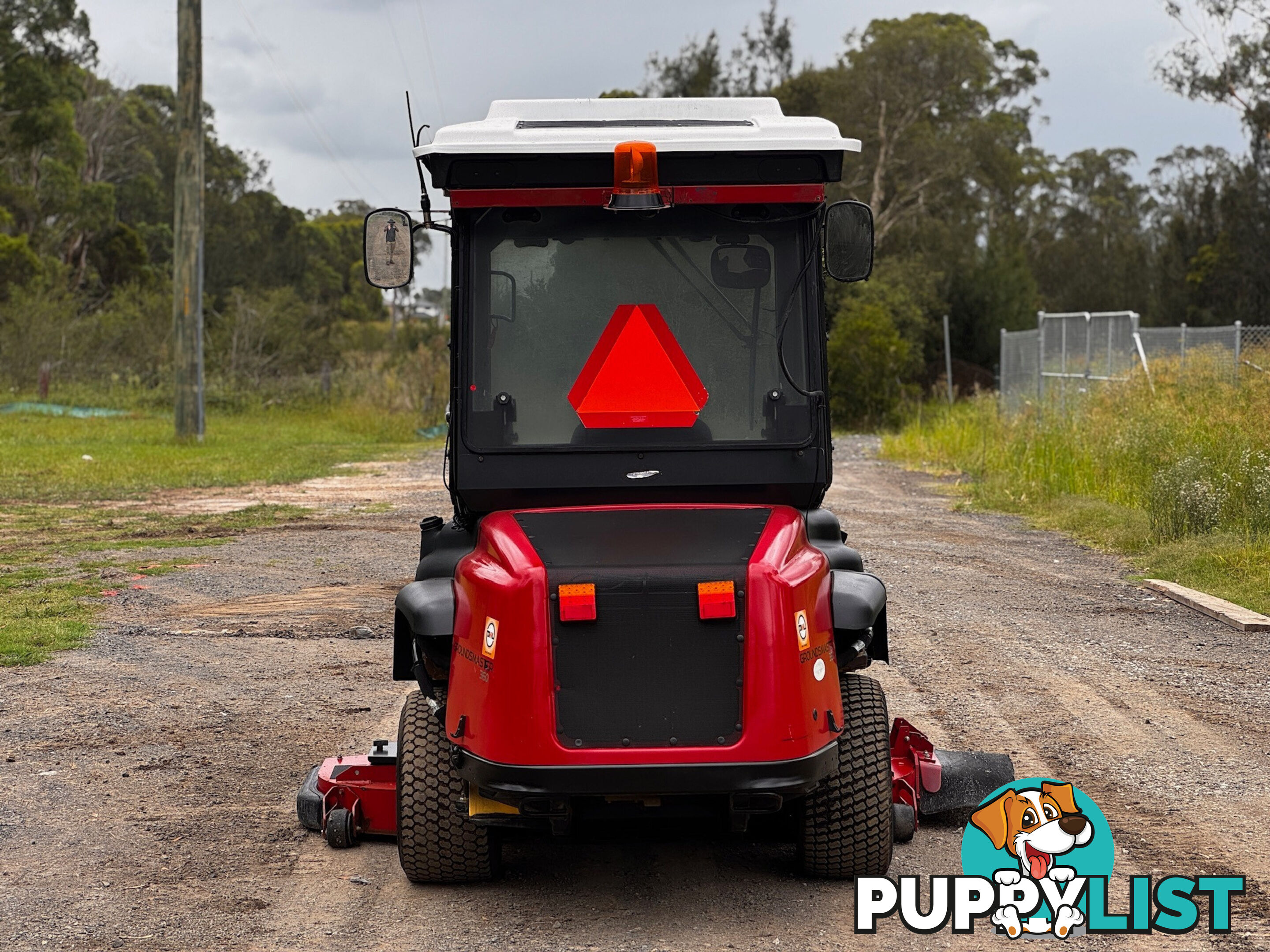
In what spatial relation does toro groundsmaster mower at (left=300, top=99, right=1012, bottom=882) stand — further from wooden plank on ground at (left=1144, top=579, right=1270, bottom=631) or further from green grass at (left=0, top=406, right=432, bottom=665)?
wooden plank on ground at (left=1144, top=579, right=1270, bottom=631)

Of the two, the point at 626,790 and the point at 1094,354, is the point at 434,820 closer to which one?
the point at 626,790

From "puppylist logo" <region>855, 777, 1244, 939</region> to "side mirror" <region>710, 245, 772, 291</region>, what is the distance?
1.92 metres

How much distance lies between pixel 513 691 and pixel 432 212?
67.8 inches

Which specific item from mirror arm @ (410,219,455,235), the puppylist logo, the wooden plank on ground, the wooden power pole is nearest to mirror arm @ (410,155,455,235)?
mirror arm @ (410,219,455,235)

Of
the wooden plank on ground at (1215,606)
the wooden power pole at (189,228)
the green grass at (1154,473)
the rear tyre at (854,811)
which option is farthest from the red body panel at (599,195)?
the wooden power pole at (189,228)

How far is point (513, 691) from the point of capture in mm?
4379

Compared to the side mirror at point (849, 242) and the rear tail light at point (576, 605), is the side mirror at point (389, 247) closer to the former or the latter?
the rear tail light at point (576, 605)

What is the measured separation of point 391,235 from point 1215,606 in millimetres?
7212

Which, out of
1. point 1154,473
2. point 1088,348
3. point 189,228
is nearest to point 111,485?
point 189,228

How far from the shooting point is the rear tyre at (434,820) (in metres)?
4.80

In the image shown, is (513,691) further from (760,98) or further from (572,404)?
(760,98)

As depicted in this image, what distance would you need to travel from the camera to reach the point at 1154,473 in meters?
14.2

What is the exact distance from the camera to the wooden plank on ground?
9555mm

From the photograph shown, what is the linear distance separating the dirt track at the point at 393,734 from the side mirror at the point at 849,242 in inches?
77.3
